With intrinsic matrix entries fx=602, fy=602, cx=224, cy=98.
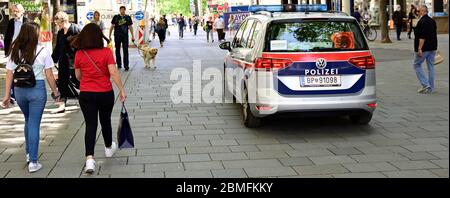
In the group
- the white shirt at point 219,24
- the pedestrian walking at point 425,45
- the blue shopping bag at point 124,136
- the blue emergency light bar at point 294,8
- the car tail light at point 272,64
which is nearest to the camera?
the blue shopping bag at point 124,136

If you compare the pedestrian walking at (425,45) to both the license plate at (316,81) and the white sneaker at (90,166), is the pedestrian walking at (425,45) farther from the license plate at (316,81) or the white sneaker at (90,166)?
the white sneaker at (90,166)

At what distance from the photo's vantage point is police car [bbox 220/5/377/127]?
720 centimetres

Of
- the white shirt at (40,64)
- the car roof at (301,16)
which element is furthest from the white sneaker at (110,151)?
the car roof at (301,16)

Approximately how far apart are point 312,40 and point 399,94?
4.01m

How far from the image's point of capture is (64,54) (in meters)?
10.1

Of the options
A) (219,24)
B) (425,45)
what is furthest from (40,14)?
(219,24)

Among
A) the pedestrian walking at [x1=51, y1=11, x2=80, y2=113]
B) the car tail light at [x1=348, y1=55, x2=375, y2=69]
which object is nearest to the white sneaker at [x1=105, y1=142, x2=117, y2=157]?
the car tail light at [x1=348, y1=55, x2=375, y2=69]

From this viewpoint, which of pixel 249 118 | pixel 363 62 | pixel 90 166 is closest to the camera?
pixel 90 166

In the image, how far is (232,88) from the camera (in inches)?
374

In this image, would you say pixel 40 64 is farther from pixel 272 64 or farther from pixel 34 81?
pixel 272 64

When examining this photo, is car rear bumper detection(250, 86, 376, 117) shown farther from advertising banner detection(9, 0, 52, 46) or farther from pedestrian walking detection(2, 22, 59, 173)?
advertising banner detection(9, 0, 52, 46)

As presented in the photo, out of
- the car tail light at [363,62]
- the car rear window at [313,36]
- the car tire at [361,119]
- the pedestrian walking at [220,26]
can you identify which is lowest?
the car tire at [361,119]

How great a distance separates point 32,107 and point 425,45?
7327mm

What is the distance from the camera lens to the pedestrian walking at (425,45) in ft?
34.9
